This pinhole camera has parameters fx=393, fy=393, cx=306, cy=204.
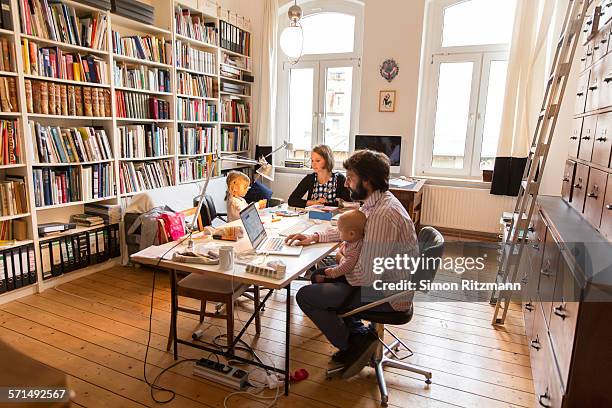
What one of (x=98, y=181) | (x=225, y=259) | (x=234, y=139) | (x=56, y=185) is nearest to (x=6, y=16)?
(x=56, y=185)

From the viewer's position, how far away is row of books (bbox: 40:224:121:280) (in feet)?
10.7

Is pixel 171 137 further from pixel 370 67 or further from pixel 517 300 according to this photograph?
pixel 517 300

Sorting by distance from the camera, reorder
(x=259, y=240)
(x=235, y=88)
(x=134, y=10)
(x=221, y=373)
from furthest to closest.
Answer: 1. (x=235, y=88)
2. (x=134, y=10)
3. (x=259, y=240)
4. (x=221, y=373)

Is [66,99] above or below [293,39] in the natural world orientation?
below

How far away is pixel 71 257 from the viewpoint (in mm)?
3449

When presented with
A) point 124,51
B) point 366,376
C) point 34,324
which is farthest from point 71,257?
point 366,376

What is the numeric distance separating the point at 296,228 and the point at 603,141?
175 cm

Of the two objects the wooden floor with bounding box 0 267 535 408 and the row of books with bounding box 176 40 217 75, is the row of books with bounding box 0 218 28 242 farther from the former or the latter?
the row of books with bounding box 176 40 217 75

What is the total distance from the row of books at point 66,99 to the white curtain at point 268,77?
233 centimetres

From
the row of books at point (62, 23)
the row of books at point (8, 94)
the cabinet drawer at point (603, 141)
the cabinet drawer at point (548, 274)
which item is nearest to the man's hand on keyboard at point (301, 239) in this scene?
the cabinet drawer at point (548, 274)

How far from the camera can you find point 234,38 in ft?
17.1

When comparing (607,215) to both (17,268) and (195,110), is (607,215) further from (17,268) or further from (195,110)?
(195,110)

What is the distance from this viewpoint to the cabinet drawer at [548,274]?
191 centimetres

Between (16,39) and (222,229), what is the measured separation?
84.3 inches
